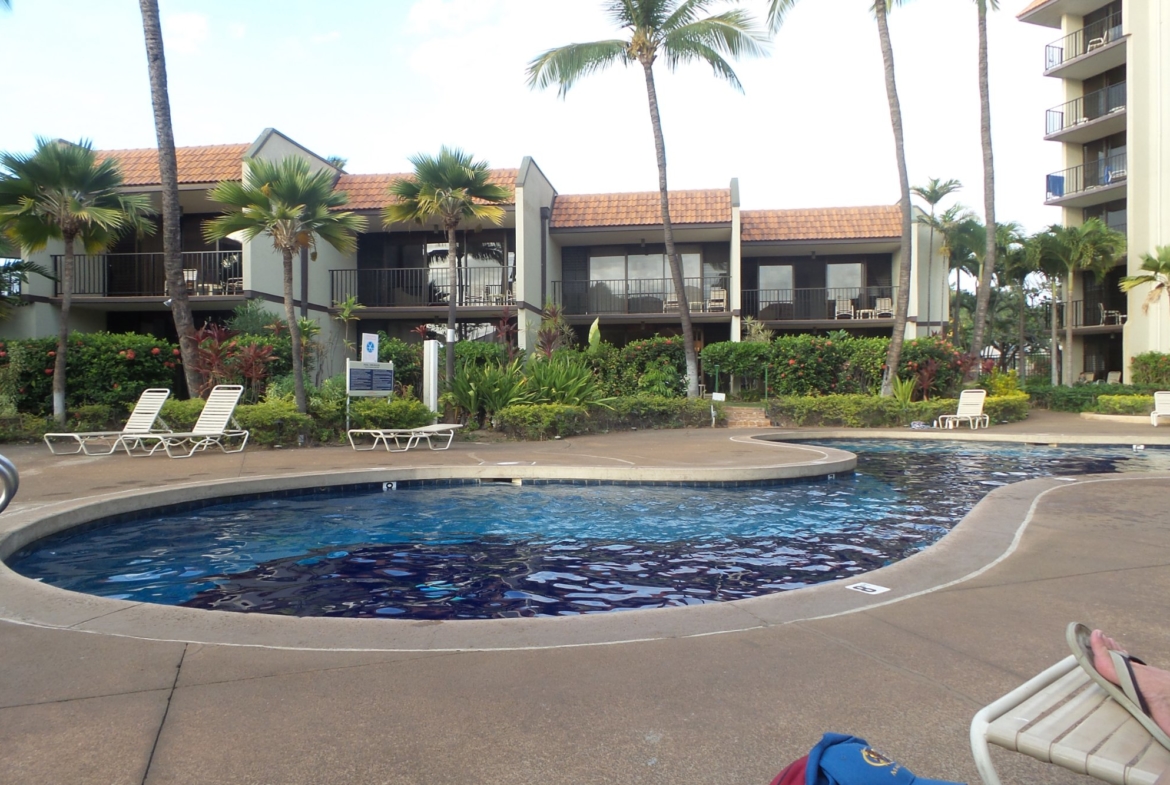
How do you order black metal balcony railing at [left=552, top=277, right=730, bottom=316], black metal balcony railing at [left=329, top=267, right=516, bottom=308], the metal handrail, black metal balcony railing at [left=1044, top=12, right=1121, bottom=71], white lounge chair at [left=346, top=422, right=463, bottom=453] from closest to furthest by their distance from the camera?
the metal handrail → white lounge chair at [left=346, top=422, right=463, bottom=453] → black metal balcony railing at [left=329, top=267, right=516, bottom=308] → black metal balcony railing at [left=552, top=277, right=730, bottom=316] → black metal balcony railing at [left=1044, top=12, right=1121, bottom=71]

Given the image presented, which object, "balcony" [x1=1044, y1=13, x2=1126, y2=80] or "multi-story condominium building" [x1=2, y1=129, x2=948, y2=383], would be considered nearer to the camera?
"multi-story condominium building" [x1=2, y1=129, x2=948, y2=383]

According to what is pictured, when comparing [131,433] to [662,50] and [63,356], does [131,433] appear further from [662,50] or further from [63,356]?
[662,50]

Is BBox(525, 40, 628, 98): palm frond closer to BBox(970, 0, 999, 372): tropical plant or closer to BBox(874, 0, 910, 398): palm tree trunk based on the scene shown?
BBox(874, 0, 910, 398): palm tree trunk

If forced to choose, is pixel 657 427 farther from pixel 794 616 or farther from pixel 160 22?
pixel 794 616

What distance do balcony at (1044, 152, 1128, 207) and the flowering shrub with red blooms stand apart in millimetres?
30290

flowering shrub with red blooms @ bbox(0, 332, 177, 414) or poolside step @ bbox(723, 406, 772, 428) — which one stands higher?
flowering shrub with red blooms @ bbox(0, 332, 177, 414)

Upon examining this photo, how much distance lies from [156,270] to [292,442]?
1073 centimetres

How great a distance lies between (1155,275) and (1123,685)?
26.4 m

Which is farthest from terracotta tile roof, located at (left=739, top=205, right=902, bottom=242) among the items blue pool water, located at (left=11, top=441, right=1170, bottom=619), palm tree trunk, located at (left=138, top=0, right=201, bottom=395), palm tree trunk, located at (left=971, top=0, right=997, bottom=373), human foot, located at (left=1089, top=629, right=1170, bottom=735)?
human foot, located at (left=1089, top=629, right=1170, bottom=735)

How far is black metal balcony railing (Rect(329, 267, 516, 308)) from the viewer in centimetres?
2381

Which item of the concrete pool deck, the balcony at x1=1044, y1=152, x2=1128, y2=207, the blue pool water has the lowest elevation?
the blue pool water

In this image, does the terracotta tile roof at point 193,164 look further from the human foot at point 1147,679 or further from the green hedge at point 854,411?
the human foot at point 1147,679

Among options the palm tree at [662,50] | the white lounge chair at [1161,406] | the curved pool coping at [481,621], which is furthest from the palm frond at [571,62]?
the curved pool coping at [481,621]

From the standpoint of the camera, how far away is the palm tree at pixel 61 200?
46.1ft
